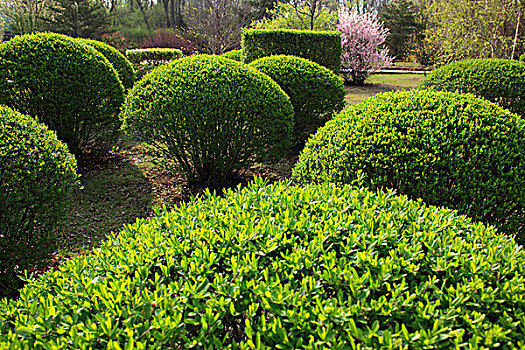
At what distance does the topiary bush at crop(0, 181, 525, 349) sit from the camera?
4.63ft

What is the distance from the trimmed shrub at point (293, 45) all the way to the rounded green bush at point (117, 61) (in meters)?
4.39

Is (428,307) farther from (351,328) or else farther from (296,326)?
(296,326)

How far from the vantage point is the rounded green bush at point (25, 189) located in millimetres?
3229

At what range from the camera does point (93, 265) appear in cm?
192

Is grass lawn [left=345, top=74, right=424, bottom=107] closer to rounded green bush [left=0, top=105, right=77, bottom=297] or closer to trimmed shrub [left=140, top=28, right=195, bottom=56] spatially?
rounded green bush [left=0, top=105, right=77, bottom=297]

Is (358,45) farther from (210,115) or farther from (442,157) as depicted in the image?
(442,157)

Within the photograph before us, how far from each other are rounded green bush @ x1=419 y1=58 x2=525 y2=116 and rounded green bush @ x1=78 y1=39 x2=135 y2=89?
6.91m

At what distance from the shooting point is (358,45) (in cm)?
1778

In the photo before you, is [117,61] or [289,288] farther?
[117,61]

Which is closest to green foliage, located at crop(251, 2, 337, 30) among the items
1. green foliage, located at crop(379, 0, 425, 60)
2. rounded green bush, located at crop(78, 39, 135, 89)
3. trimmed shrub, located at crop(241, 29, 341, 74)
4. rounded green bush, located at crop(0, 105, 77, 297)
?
trimmed shrub, located at crop(241, 29, 341, 74)

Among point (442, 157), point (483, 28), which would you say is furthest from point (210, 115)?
point (483, 28)

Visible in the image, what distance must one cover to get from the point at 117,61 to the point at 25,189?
642cm

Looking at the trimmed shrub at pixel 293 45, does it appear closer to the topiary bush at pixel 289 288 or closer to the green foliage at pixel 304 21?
the green foliage at pixel 304 21

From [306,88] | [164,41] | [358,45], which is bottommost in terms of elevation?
[306,88]
